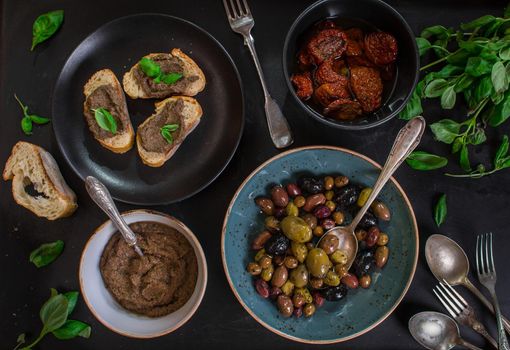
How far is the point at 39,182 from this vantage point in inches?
64.0

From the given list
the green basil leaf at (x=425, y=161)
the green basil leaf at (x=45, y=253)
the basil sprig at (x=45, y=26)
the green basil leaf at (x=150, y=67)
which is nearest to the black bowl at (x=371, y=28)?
the green basil leaf at (x=425, y=161)

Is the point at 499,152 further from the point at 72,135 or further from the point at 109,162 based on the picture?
the point at 72,135

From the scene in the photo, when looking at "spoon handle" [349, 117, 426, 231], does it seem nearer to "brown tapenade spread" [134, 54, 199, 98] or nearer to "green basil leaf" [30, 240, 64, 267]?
"brown tapenade spread" [134, 54, 199, 98]

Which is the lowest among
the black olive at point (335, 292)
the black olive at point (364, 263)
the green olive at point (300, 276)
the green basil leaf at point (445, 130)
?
the black olive at point (335, 292)

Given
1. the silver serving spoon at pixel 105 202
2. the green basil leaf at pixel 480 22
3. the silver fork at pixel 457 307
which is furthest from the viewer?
the silver fork at pixel 457 307

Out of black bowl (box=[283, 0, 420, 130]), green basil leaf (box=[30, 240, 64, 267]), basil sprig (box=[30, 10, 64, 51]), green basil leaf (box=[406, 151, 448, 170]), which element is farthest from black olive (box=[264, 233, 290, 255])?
basil sprig (box=[30, 10, 64, 51])

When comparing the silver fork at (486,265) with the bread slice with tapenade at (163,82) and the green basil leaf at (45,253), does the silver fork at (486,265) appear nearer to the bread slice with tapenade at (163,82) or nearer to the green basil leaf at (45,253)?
the bread slice with tapenade at (163,82)

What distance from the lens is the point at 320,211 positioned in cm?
157

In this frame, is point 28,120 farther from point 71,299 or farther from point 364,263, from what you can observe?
point 364,263

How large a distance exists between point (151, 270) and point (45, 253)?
0.37 meters

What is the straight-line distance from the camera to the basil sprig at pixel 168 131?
5.16 ft

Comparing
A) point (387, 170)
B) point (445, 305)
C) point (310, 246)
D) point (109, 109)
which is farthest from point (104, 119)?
point (445, 305)

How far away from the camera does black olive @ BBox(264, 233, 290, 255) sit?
153 cm

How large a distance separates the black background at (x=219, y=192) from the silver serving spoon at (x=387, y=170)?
22cm
